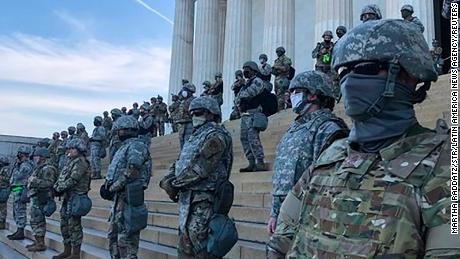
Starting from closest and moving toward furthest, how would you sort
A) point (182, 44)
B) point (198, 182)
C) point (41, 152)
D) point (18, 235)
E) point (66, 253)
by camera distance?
1. point (198, 182)
2. point (66, 253)
3. point (41, 152)
4. point (18, 235)
5. point (182, 44)

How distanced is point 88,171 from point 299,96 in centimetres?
450

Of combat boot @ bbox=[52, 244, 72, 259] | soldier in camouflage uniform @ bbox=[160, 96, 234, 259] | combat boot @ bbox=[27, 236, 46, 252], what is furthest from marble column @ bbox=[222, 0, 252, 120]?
soldier in camouflage uniform @ bbox=[160, 96, 234, 259]

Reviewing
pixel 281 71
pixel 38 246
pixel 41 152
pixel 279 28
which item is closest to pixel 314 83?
pixel 38 246

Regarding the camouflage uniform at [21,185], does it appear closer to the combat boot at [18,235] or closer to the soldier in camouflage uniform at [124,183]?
the combat boot at [18,235]

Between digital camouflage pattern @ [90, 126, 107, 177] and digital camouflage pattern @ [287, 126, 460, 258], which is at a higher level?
digital camouflage pattern @ [90, 126, 107, 177]

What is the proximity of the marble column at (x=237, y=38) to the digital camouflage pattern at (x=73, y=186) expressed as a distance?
11644 millimetres

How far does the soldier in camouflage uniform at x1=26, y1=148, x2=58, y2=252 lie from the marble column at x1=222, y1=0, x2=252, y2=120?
10.3 metres

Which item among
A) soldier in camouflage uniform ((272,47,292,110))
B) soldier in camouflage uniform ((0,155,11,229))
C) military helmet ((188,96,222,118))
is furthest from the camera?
soldier in camouflage uniform ((0,155,11,229))

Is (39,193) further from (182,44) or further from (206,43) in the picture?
(182,44)

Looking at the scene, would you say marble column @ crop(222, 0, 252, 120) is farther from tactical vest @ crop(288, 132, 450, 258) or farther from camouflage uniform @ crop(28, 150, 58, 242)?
tactical vest @ crop(288, 132, 450, 258)

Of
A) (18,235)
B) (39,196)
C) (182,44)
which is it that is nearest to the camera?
(39,196)

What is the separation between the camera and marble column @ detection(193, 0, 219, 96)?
21.7 m

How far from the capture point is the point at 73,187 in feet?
23.2

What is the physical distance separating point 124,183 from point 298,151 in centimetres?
242
